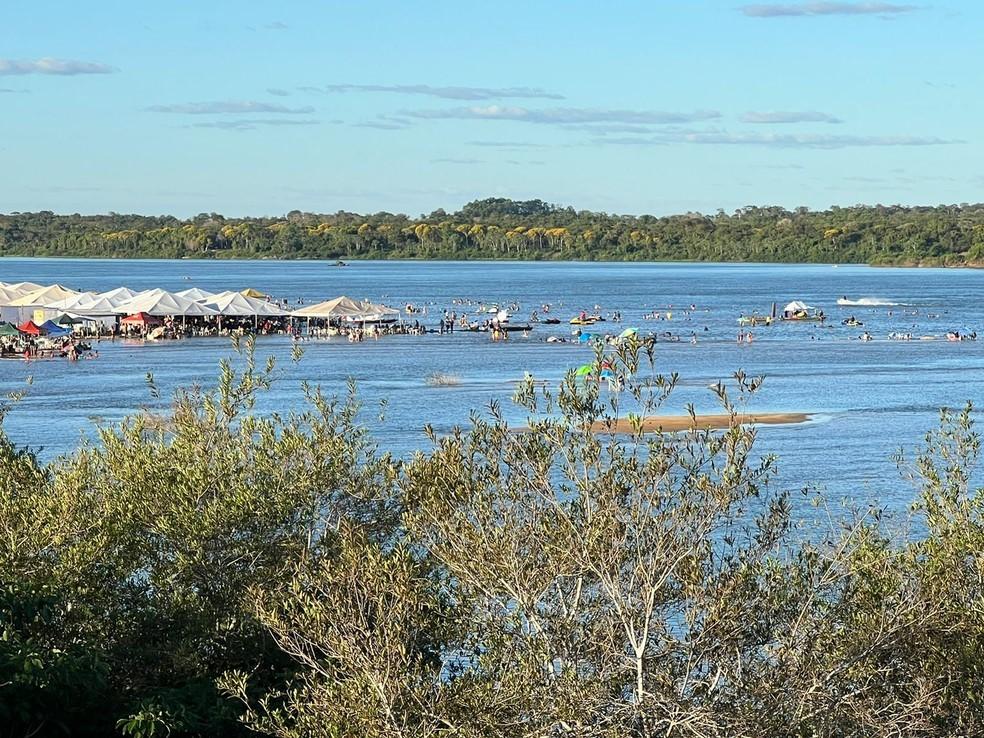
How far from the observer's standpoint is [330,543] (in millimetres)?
21328

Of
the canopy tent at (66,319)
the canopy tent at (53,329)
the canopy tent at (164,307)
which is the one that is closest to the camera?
the canopy tent at (53,329)

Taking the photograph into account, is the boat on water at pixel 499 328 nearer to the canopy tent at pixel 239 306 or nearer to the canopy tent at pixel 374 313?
the canopy tent at pixel 374 313

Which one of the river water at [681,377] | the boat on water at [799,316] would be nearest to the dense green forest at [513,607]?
the river water at [681,377]

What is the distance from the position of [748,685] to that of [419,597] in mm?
3631

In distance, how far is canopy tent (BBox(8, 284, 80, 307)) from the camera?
334 feet

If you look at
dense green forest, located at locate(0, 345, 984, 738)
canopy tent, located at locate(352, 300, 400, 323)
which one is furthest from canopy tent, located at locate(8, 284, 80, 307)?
dense green forest, located at locate(0, 345, 984, 738)

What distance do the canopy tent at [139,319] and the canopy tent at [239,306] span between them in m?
3.62

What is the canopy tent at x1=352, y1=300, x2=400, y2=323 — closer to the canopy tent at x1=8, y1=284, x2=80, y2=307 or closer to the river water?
the river water

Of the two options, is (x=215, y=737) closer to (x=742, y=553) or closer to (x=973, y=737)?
(x=742, y=553)

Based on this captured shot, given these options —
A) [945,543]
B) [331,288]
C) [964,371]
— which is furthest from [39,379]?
[331,288]

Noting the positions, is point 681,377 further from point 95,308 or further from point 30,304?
point 30,304

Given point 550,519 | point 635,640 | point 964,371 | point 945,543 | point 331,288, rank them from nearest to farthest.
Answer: point 635,640, point 550,519, point 945,543, point 964,371, point 331,288

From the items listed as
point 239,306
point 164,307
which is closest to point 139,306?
point 164,307

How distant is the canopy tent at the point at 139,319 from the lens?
101500 mm
